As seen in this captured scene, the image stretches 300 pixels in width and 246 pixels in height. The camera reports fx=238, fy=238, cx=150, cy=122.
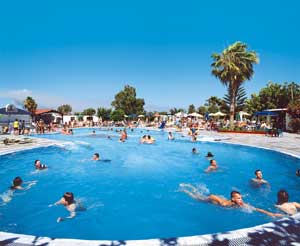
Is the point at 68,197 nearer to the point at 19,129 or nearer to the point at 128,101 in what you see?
the point at 19,129

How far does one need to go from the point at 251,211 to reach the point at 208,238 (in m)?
3.05

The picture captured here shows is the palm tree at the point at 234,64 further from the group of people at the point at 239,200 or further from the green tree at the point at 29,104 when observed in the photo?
the green tree at the point at 29,104

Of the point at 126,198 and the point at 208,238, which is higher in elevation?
the point at 208,238

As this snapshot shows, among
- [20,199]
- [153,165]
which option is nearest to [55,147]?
[153,165]

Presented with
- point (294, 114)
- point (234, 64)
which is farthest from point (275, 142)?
point (234, 64)

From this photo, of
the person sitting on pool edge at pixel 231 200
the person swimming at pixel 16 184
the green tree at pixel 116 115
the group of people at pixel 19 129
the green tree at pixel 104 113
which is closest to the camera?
the person sitting on pool edge at pixel 231 200

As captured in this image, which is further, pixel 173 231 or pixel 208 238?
pixel 173 231

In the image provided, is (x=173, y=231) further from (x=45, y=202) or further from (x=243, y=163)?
(x=243, y=163)

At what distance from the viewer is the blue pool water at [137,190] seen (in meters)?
5.61

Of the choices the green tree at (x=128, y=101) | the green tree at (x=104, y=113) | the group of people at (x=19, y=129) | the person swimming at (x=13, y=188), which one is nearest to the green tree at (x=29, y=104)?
the green tree at (x=104, y=113)

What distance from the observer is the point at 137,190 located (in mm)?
8617

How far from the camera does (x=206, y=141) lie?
772 inches

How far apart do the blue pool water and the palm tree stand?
1235 centimetres

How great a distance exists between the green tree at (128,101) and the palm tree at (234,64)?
38.2 m
